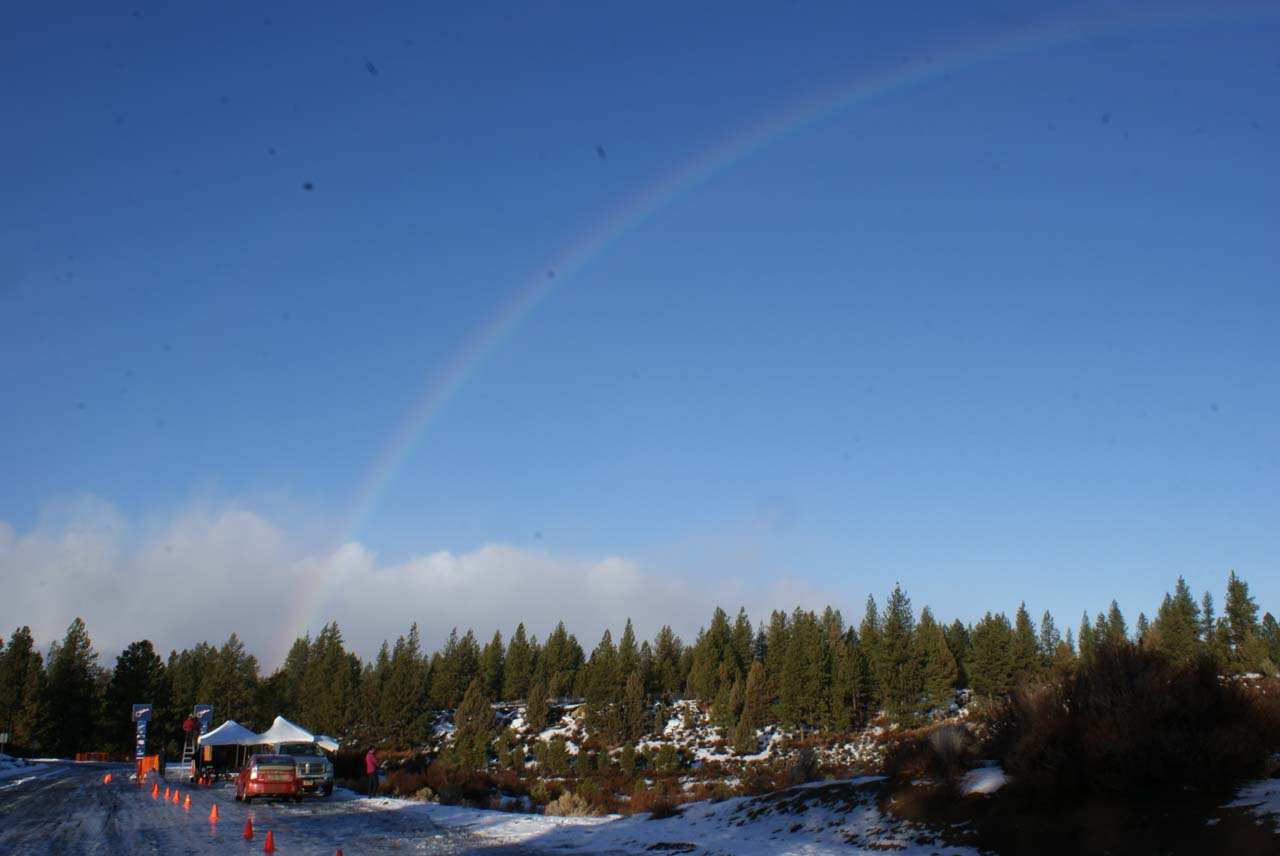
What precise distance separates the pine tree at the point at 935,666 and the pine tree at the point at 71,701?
92.8 meters

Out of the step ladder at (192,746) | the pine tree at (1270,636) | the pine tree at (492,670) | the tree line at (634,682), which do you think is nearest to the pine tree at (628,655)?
the tree line at (634,682)

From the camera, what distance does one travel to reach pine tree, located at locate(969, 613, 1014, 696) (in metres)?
89.4

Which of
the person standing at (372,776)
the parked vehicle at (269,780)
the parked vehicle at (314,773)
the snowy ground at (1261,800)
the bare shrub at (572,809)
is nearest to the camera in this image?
the snowy ground at (1261,800)

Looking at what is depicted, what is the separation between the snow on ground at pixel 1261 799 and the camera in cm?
998

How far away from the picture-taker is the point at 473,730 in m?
93.7

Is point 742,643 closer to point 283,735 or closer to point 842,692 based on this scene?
point 842,692

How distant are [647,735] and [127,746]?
59.7 m

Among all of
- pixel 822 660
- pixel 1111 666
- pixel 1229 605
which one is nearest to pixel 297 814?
pixel 1111 666

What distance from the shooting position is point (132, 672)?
92.9 meters

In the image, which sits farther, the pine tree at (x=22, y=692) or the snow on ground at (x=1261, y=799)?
the pine tree at (x=22, y=692)

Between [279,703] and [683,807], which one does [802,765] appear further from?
[279,703]

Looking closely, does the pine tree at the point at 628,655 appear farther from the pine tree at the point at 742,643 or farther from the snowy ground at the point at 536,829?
the snowy ground at the point at 536,829

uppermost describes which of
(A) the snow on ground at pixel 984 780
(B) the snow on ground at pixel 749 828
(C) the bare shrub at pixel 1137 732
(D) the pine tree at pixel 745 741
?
(C) the bare shrub at pixel 1137 732

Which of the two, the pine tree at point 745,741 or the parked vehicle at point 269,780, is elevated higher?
the parked vehicle at point 269,780
